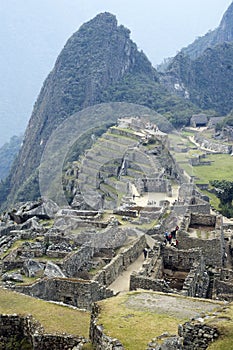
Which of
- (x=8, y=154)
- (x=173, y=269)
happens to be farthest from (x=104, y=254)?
(x=8, y=154)

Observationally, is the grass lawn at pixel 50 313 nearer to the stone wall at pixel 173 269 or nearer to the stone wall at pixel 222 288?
the stone wall at pixel 173 269

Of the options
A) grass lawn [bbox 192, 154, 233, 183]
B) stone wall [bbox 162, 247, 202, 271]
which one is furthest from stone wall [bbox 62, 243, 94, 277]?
grass lawn [bbox 192, 154, 233, 183]

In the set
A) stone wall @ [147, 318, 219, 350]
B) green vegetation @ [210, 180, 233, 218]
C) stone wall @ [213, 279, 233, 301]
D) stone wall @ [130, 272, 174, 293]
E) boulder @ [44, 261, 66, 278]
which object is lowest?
stone wall @ [213, 279, 233, 301]

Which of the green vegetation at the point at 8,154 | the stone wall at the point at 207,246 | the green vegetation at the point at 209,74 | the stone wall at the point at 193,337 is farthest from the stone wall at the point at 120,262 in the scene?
the green vegetation at the point at 8,154

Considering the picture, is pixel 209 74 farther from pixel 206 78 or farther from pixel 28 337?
pixel 28 337

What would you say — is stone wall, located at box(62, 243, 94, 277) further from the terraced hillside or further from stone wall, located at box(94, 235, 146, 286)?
the terraced hillside

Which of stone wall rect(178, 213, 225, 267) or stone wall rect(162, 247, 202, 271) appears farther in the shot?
stone wall rect(178, 213, 225, 267)

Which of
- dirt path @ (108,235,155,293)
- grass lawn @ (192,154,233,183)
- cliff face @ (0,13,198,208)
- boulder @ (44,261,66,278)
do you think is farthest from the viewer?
cliff face @ (0,13,198,208)
